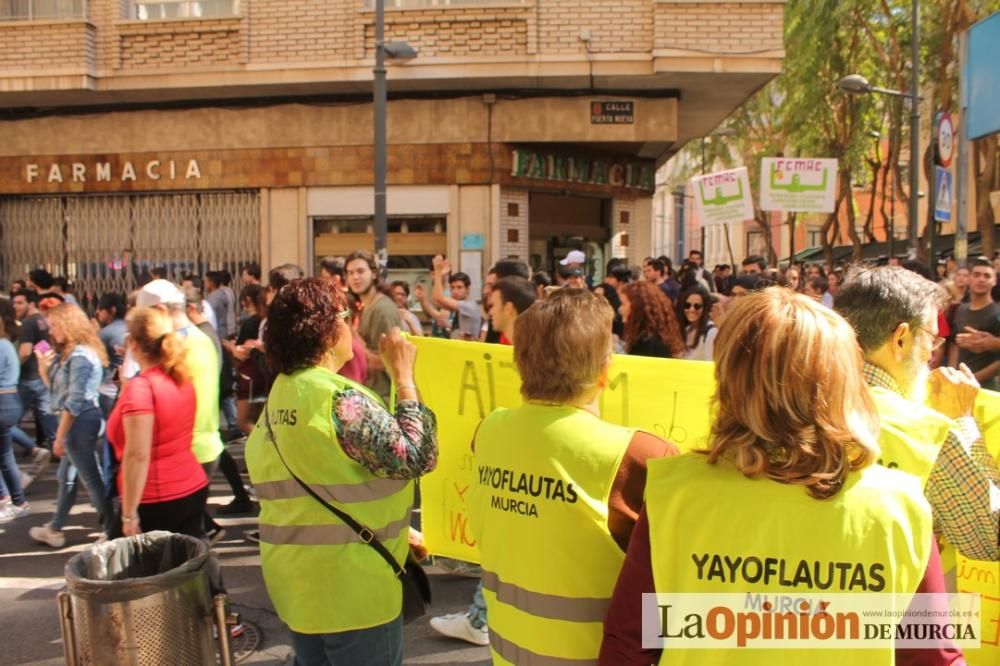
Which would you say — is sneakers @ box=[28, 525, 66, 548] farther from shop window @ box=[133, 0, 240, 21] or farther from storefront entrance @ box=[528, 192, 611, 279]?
shop window @ box=[133, 0, 240, 21]

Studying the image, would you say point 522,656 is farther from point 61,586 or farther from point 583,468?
point 61,586

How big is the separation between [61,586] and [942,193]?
1093cm

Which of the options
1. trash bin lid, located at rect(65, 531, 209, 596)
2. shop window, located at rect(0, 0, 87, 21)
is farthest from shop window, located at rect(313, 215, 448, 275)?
trash bin lid, located at rect(65, 531, 209, 596)

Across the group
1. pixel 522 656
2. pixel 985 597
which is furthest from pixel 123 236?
pixel 985 597

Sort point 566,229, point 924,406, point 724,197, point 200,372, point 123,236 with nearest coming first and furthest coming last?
point 924,406, point 200,372, point 724,197, point 123,236, point 566,229

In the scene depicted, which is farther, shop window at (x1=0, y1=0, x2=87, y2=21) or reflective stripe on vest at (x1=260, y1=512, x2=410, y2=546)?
shop window at (x1=0, y1=0, x2=87, y2=21)

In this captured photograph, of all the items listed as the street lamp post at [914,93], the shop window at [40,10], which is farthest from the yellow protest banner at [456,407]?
the shop window at [40,10]

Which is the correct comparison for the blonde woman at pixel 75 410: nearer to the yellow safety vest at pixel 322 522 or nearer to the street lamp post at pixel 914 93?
the yellow safety vest at pixel 322 522

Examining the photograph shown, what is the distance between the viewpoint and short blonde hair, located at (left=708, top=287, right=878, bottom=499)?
156 centimetres

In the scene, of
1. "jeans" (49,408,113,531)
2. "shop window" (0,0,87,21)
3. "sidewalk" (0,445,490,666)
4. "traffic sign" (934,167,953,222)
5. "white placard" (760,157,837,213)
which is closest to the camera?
"sidewalk" (0,445,490,666)

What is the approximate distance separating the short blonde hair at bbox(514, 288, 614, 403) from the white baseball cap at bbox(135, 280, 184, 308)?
10.4 ft

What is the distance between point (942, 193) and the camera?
11.0m

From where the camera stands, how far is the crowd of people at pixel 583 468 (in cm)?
158

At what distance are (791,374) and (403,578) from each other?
5.39ft
